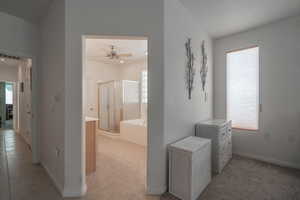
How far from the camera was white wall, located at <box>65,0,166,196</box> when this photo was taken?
5.91 ft

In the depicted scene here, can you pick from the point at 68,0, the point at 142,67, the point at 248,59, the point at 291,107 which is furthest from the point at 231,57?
the point at 68,0

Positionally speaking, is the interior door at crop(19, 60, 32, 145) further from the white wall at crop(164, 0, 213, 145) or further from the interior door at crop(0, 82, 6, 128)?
the interior door at crop(0, 82, 6, 128)

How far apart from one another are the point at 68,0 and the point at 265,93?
3729mm

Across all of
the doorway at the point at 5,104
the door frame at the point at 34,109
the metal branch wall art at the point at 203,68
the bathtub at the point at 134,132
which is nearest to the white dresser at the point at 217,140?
the metal branch wall art at the point at 203,68

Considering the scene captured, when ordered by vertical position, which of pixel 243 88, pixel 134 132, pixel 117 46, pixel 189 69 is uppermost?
pixel 117 46

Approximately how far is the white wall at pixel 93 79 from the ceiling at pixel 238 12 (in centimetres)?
403

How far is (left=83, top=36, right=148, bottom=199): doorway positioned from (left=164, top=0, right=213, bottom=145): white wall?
0.50 meters

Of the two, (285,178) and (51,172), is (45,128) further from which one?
(285,178)

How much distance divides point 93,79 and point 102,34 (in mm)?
3913

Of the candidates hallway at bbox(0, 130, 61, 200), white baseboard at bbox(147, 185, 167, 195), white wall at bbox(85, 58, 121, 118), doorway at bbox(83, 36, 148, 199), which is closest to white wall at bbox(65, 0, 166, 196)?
white baseboard at bbox(147, 185, 167, 195)

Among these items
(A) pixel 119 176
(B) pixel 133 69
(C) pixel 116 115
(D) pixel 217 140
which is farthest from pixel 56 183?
(B) pixel 133 69

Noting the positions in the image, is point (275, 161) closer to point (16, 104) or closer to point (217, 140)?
point (217, 140)

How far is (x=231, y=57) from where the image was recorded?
3.39 m

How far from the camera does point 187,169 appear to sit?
1723 mm
